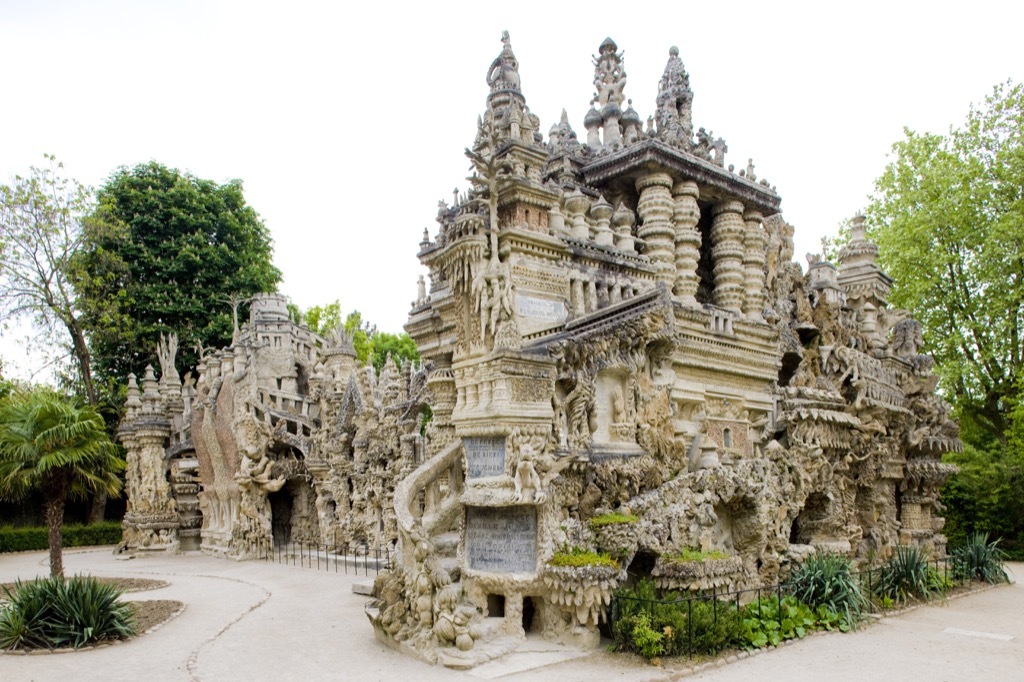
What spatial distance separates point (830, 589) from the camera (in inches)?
564

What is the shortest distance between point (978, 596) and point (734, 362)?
7.84 meters

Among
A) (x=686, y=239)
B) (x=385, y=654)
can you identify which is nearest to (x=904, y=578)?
(x=686, y=239)

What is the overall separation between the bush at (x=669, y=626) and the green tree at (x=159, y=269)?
26.4 meters

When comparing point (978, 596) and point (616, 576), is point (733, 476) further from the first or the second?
point (978, 596)

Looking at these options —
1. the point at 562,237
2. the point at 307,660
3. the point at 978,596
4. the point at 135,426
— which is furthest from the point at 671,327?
the point at 135,426

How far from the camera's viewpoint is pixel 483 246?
1316 cm

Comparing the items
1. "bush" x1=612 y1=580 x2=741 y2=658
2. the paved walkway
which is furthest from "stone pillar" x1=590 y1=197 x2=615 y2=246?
the paved walkway

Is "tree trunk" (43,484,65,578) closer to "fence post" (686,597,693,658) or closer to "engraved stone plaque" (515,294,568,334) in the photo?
"engraved stone plaque" (515,294,568,334)

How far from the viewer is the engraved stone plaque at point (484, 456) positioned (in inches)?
491

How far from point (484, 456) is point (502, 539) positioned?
131 cm

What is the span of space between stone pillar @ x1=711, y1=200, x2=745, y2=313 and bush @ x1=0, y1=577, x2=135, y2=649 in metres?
13.9

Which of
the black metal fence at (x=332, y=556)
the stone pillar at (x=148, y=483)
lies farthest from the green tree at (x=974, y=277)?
the stone pillar at (x=148, y=483)

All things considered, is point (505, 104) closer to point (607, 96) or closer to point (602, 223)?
point (602, 223)

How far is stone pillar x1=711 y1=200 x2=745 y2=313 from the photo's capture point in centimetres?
1877
